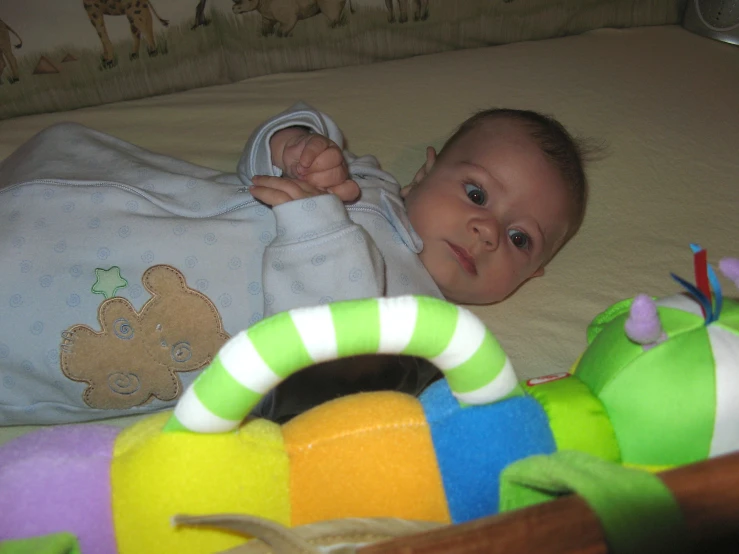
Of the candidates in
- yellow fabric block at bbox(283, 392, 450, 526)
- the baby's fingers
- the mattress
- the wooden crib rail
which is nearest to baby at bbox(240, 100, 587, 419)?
the baby's fingers

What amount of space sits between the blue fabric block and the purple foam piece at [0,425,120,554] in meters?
0.26

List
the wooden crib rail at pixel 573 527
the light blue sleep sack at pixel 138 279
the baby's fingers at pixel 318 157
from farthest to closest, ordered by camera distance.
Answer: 1. the baby's fingers at pixel 318 157
2. the light blue sleep sack at pixel 138 279
3. the wooden crib rail at pixel 573 527

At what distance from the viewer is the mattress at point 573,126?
1.04m

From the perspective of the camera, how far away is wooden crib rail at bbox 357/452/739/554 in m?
0.35

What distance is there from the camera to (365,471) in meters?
0.51

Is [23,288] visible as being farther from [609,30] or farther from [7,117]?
[609,30]

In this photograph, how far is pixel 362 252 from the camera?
0.78 metres

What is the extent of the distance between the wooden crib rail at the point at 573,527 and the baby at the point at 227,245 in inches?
17.1

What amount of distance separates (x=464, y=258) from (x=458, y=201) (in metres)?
0.08

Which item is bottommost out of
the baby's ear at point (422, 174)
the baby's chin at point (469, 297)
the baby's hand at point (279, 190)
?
the baby's chin at point (469, 297)

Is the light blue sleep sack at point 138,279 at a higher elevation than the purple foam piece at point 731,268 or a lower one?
lower

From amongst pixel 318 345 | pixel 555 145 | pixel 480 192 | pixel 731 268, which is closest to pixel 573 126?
pixel 555 145

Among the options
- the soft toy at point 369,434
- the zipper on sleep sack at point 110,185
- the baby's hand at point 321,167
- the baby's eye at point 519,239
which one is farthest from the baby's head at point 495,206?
the soft toy at point 369,434

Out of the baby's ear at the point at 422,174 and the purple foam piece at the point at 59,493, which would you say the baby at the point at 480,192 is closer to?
the baby's ear at the point at 422,174
